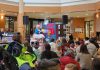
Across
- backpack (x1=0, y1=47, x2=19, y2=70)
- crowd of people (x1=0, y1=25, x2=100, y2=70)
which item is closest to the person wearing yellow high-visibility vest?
crowd of people (x1=0, y1=25, x2=100, y2=70)

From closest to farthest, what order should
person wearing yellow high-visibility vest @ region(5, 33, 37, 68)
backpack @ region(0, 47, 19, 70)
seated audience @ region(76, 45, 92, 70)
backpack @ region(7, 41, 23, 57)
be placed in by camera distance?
backpack @ region(0, 47, 19, 70), person wearing yellow high-visibility vest @ region(5, 33, 37, 68), backpack @ region(7, 41, 23, 57), seated audience @ region(76, 45, 92, 70)

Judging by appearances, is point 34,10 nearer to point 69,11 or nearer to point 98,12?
point 69,11

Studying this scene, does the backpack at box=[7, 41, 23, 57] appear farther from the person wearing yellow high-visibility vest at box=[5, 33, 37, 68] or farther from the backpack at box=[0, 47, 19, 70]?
the backpack at box=[0, 47, 19, 70]

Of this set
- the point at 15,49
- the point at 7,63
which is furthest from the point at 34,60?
the point at 7,63

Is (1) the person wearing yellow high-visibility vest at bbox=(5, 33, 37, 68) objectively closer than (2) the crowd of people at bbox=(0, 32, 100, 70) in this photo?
No

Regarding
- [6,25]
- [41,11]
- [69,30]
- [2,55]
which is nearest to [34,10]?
[41,11]

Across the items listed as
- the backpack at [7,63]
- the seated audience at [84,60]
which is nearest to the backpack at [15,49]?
the backpack at [7,63]

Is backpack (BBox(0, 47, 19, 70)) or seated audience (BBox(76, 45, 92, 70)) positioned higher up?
backpack (BBox(0, 47, 19, 70))

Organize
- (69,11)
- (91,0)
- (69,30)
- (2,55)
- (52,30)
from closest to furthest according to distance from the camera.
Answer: (2,55)
(52,30)
(91,0)
(69,11)
(69,30)

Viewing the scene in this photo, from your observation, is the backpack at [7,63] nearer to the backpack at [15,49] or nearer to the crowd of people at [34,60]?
the crowd of people at [34,60]

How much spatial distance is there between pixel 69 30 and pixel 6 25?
21.3 ft

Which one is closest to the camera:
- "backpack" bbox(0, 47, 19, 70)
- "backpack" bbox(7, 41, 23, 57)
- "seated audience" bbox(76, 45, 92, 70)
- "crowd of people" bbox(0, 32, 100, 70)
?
"crowd of people" bbox(0, 32, 100, 70)

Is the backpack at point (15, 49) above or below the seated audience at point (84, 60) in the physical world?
above

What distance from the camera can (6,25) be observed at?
82.9 ft
